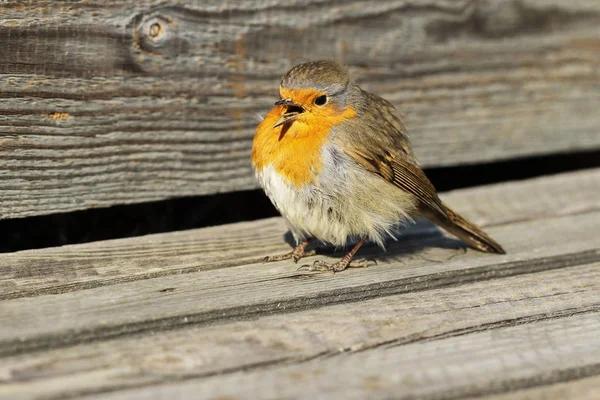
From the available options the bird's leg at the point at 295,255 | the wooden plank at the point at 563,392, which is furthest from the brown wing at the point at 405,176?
the wooden plank at the point at 563,392

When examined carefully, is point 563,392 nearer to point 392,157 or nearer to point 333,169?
point 333,169

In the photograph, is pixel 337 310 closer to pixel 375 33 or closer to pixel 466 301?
pixel 466 301

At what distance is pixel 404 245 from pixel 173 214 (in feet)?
4.65

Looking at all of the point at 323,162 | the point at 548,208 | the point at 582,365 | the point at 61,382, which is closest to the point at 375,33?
the point at 323,162

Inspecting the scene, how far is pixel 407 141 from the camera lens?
4289mm

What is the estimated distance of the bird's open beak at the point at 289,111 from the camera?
12.5 ft

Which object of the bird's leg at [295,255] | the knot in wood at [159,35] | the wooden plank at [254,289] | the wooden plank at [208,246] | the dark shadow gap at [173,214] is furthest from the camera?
the dark shadow gap at [173,214]

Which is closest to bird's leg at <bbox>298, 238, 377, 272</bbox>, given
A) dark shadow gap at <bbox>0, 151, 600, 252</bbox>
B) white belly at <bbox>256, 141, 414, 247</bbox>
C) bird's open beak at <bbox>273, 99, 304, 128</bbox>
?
white belly at <bbox>256, 141, 414, 247</bbox>

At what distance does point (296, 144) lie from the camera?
3.84 m

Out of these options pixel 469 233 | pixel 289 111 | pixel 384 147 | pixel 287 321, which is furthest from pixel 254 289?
pixel 469 233

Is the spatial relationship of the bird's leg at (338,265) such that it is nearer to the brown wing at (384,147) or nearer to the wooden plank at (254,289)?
the wooden plank at (254,289)

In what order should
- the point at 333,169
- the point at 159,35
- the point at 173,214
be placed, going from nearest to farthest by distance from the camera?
the point at 333,169
the point at 159,35
the point at 173,214

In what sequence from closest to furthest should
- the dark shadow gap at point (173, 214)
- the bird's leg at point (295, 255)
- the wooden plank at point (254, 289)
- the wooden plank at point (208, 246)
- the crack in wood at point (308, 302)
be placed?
the crack in wood at point (308, 302) < the wooden plank at point (254, 289) < the wooden plank at point (208, 246) < the bird's leg at point (295, 255) < the dark shadow gap at point (173, 214)

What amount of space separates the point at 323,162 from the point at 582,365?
1.58 meters
